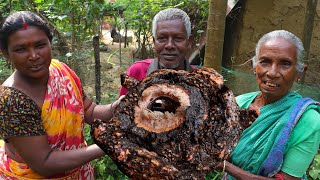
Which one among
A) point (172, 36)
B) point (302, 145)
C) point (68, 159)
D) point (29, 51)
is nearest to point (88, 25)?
point (172, 36)

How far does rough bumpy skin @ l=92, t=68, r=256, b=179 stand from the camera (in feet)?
2.81

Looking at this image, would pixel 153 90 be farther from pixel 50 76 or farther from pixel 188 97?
pixel 50 76

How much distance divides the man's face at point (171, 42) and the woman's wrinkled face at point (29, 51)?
1.95 ft

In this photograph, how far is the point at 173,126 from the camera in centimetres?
98

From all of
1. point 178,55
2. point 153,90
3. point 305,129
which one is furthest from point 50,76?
point 305,129

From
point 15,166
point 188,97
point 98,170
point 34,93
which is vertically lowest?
point 98,170

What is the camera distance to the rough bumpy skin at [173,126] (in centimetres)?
86

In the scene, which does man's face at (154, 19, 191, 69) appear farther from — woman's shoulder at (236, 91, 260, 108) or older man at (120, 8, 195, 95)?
woman's shoulder at (236, 91, 260, 108)

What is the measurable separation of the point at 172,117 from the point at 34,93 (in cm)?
84

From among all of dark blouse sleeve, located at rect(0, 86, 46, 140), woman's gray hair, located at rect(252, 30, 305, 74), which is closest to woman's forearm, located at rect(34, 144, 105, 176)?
dark blouse sleeve, located at rect(0, 86, 46, 140)

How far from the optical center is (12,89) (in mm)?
1442

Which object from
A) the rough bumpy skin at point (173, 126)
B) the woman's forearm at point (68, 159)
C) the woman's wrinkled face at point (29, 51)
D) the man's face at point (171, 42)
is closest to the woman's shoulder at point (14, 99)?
the woman's wrinkled face at point (29, 51)

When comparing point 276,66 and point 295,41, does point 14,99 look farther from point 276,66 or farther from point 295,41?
point 295,41

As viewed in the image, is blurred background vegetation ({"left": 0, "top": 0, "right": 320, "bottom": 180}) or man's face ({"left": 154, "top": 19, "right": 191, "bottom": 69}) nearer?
man's face ({"left": 154, "top": 19, "right": 191, "bottom": 69})
